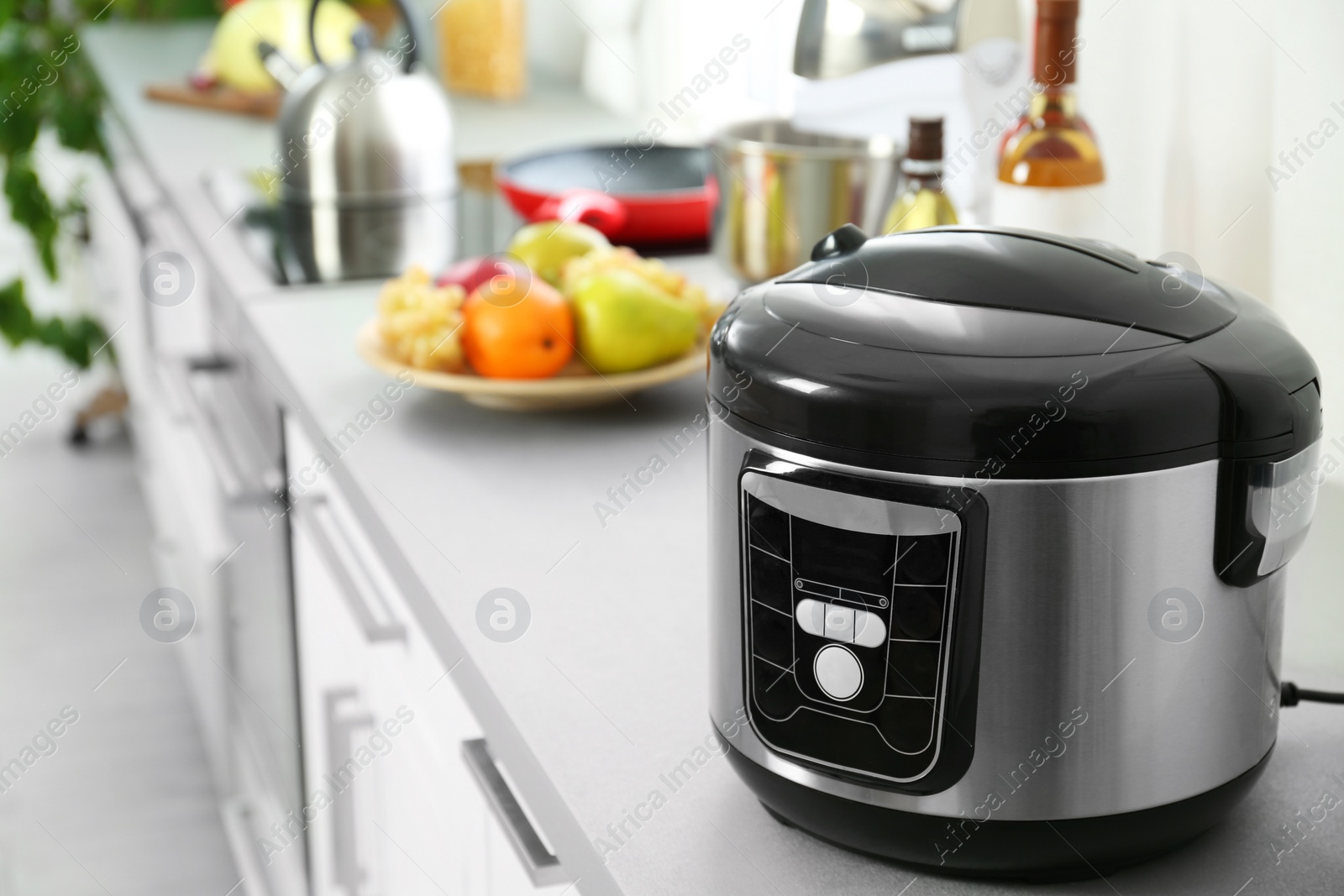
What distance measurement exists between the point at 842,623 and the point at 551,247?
76 centimetres

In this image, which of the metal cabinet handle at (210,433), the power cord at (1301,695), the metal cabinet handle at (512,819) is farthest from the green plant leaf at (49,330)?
the power cord at (1301,695)

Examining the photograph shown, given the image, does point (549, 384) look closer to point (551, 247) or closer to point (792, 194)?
point (551, 247)

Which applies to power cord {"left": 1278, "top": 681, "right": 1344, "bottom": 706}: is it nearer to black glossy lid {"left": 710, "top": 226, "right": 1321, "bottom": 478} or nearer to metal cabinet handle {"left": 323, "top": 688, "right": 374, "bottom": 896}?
black glossy lid {"left": 710, "top": 226, "right": 1321, "bottom": 478}

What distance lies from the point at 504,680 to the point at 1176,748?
353 millimetres

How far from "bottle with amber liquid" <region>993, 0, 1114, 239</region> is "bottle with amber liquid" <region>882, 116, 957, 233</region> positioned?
0.37 ft

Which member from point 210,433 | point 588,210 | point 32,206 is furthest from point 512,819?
point 32,206

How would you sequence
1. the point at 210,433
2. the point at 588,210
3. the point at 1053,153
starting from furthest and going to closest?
the point at 210,433
the point at 588,210
the point at 1053,153

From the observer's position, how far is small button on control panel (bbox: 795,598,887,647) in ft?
1.85

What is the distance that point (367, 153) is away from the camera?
1.71 m

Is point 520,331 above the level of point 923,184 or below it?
below

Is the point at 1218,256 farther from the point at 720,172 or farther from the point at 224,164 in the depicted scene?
the point at 224,164

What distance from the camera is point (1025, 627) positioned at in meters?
0.55

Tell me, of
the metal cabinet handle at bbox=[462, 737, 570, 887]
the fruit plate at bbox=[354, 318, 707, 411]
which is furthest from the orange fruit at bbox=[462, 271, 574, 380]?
the metal cabinet handle at bbox=[462, 737, 570, 887]

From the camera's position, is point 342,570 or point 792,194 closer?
point 342,570
